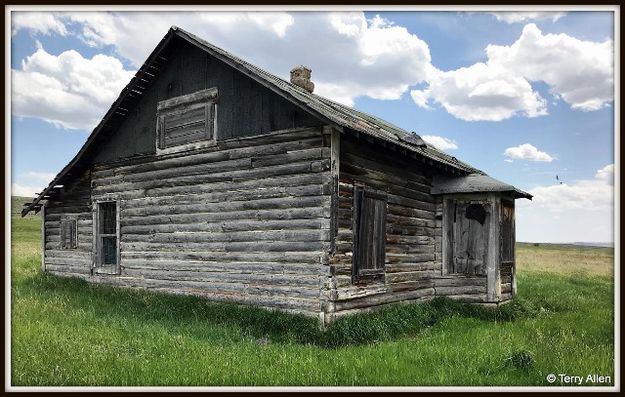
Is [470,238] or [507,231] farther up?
[507,231]

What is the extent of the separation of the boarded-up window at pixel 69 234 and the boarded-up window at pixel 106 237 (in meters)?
1.23

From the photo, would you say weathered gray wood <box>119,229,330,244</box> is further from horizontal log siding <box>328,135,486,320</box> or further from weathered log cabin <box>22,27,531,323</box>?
horizontal log siding <box>328,135,486,320</box>

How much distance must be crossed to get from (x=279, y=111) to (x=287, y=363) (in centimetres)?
535

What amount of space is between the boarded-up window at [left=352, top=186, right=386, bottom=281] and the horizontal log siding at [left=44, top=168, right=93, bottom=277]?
9.30 m

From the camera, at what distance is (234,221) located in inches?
469

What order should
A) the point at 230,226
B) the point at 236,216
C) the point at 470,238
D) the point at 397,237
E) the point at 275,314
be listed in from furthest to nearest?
the point at 470,238 < the point at 397,237 < the point at 230,226 < the point at 236,216 < the point at 275,314

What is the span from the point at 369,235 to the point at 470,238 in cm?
385

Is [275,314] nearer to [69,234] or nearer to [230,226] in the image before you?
[230,226]

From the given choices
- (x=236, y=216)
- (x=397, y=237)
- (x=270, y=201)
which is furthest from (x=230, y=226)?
(x=397, y=237)

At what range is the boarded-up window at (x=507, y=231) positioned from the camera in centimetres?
1432

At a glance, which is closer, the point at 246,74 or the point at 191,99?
the point at 246,74

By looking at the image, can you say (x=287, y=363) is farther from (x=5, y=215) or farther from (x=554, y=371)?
(x=5, y=215)

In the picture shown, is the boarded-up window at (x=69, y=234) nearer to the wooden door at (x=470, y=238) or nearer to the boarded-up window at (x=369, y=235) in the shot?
the boarded-up window at (x=369, y=235)

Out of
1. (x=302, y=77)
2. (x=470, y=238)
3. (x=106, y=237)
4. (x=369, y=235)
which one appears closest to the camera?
(x=369, y=235)
